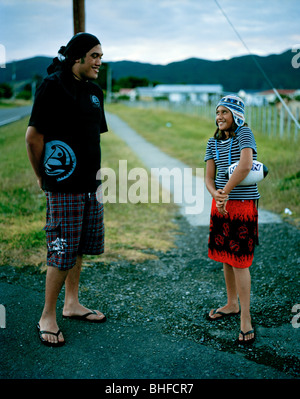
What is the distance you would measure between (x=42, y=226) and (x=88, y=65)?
288cm

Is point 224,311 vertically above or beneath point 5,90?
beneath

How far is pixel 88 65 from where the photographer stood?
2607 mm

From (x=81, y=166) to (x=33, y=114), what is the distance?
0.45 m

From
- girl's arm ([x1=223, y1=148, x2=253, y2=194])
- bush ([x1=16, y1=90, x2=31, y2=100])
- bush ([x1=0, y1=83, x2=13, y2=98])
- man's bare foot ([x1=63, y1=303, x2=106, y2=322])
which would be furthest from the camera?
bush ([x1=16, y1=90, x2=31, y2=100])

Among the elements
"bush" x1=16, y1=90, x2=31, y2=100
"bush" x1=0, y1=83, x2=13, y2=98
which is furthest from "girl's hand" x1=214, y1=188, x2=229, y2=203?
"bush" x1=16, y1=90, x2=31, y2=100

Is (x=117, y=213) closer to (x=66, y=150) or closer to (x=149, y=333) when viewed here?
(x=149, y=333)

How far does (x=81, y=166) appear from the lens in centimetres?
264

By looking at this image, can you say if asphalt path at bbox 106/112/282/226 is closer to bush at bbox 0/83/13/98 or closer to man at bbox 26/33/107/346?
man at bbox 26/33/107/346

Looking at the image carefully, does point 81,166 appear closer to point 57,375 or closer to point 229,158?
point 229,158

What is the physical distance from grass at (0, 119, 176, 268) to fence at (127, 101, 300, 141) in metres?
6.40

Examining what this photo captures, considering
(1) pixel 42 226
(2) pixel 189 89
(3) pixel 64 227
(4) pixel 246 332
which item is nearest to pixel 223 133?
(3) pixel 64 227

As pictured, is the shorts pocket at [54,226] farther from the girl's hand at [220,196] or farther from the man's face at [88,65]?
the girl's hand at [220,196]

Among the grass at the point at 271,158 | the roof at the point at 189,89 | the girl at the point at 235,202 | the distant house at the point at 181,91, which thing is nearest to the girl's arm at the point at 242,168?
the girl at the point at 235,202

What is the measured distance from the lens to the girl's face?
2658 mm
